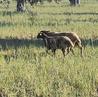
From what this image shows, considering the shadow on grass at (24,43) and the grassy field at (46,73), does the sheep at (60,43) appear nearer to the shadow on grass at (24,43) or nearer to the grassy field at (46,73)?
the grassy field at (46,73)

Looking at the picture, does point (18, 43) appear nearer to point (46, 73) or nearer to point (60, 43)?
point (60, 43)

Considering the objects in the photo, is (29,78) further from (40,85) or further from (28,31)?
(28,31)

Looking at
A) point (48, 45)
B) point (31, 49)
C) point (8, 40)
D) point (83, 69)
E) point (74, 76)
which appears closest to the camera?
point (74, 76)

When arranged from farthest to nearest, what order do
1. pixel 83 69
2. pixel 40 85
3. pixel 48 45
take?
pixel 48 45, pixel 83 69, pixel 40 85

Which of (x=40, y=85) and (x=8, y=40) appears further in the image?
(x=8, y=40)

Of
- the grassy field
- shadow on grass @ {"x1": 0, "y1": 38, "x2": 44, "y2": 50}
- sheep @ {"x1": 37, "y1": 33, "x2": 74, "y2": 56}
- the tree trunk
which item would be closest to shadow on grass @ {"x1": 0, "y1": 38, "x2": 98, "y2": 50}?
shadow on grass @ {"x1": 0, "y1": 38, "x2": 44, "y2": 50}

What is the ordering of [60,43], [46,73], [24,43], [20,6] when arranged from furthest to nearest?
1. [20,6]
2. [24,43]
3. [60,43]
4. [46,73]

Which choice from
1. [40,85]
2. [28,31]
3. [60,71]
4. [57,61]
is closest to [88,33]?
[28,31]

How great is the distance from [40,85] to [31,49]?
5.06 m

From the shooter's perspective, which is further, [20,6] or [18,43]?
[20,6]

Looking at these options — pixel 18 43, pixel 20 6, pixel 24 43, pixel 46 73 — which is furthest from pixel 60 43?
pixel 20 6

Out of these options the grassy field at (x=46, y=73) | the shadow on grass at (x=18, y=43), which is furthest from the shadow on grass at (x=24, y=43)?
the grassy field at (x=46, y=73)

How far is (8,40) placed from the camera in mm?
16406

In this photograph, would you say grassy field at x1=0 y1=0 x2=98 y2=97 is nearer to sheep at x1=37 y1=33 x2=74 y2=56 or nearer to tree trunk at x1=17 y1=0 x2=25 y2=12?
sheep at x1=37 y1=33 x2=74 y2=56
